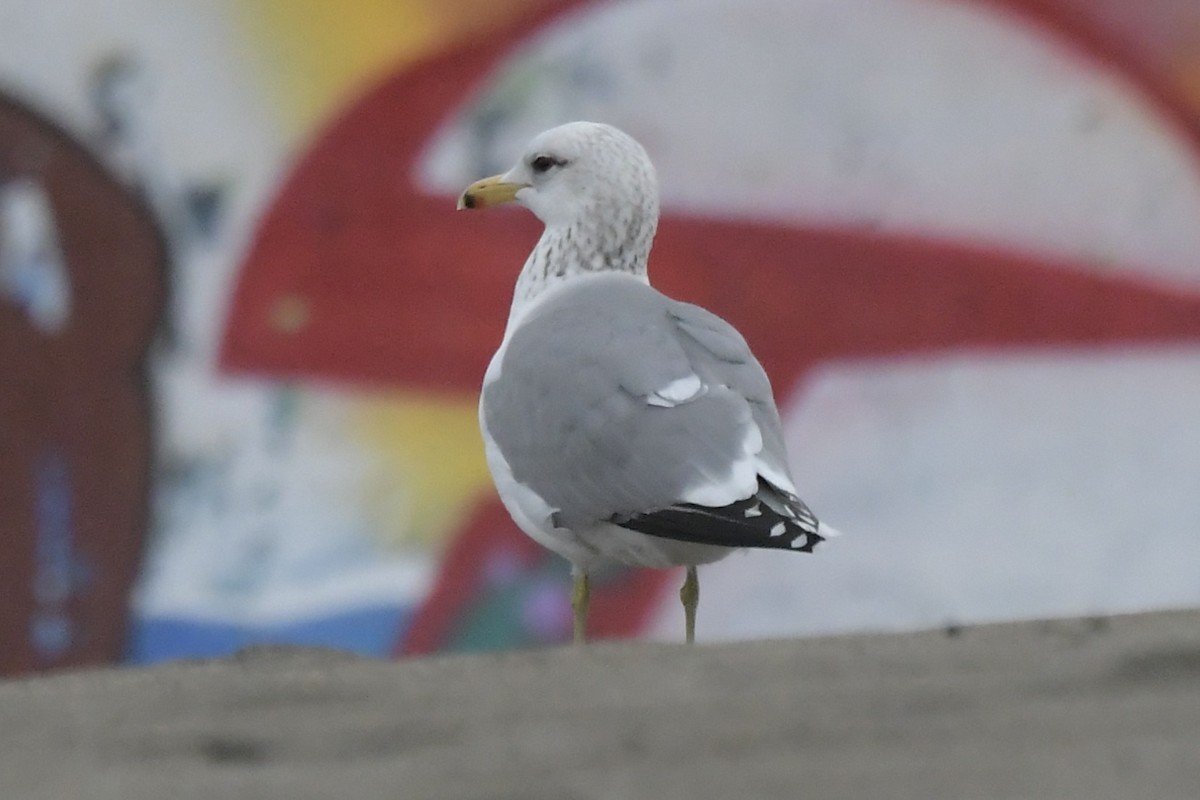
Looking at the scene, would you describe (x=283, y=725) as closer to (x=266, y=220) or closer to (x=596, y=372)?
(x=596, y=372)

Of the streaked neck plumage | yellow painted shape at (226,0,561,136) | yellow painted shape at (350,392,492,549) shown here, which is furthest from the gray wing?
yellow painted shape at (226,0,561,136)

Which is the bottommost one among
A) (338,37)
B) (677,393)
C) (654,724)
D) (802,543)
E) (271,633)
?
(271,633)

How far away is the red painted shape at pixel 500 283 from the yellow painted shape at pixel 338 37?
3 cm

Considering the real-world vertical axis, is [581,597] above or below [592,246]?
below

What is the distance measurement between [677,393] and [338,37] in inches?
56.4

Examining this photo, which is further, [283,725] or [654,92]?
[654,92]

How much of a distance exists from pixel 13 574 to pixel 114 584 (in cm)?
15

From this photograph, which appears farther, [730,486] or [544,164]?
[544,164]

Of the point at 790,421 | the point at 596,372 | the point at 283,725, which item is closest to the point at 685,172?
the point at 790,421

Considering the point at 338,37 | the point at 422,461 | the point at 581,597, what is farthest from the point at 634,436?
the point at 338,37

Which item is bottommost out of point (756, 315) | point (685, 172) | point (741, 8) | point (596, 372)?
point (596, 372)

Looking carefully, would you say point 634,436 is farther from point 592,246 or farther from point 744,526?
point 592,246

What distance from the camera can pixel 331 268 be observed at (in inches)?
114

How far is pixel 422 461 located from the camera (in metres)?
2.84
